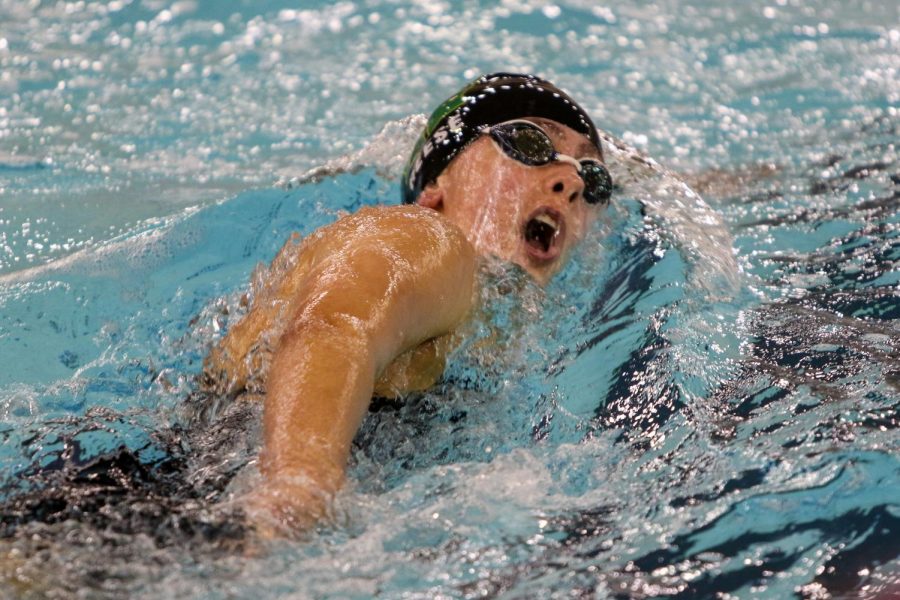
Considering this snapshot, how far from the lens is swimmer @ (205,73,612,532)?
5.16ft

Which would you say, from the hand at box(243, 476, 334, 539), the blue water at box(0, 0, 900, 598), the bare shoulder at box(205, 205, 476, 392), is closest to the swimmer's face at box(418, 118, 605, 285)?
the blue water at box(0, 0, 900, 598)

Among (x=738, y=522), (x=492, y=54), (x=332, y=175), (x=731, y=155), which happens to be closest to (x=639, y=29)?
(x=492, y=54)

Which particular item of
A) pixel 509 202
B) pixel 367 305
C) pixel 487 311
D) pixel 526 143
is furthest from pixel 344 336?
pixel 526 143

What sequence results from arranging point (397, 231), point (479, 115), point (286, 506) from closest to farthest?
point (286, 506) < point (397, 231) < point (479, 115)

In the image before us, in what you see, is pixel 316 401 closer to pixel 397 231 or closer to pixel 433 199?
pixel 397 231

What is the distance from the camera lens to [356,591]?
1.50 m

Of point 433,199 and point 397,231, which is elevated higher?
point 397,231

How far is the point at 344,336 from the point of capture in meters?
1.66

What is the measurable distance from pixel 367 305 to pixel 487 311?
0.75 m

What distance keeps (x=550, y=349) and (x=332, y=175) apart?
1.66 meters

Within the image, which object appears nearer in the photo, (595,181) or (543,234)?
(543,234)

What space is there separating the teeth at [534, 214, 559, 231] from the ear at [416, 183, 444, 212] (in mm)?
281

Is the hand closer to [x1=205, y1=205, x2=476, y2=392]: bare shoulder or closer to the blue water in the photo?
the blue water

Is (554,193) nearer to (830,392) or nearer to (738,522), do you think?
(830,392)
